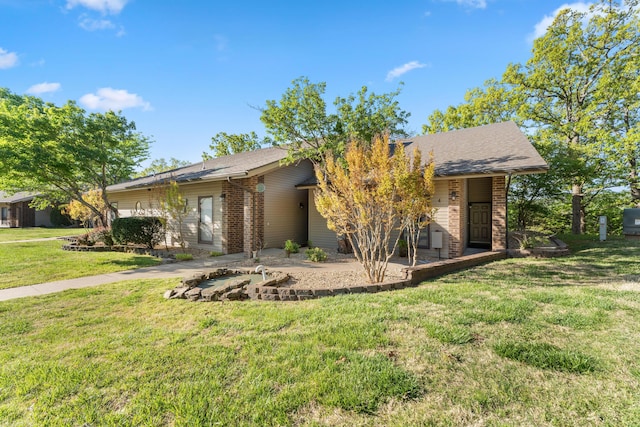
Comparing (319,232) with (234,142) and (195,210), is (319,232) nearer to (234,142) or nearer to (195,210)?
(195,210)

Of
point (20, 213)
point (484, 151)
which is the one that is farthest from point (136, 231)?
point (20, 213)

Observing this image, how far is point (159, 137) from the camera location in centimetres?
2470

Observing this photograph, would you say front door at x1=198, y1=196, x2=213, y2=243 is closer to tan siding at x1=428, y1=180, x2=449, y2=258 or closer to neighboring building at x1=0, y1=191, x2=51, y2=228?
tan siding at x1=428, y1=180, x2=449, y2=258

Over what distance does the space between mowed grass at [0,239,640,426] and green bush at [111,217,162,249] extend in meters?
7.17

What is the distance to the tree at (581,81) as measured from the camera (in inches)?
572

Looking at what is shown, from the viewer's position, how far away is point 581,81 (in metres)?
16.0

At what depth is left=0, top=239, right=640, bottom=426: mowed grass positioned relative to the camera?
221cm

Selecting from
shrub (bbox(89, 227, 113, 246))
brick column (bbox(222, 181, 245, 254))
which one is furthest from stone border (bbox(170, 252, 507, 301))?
shrub (bbox(89, 227, 113, 246))

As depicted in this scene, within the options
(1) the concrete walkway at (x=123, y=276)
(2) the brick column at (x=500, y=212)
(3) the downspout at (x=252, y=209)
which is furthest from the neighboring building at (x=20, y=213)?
(2) the brick column at (x=500, y=212)

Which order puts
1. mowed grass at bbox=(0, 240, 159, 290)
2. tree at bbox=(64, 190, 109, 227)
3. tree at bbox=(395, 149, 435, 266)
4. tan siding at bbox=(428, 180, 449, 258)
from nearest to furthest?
tree at bbox=(395, 149, 435, 266) < mowed grass at bbox=(0, 240, 159, 290) < tan siding at bbox=(428, 180, 449, 258) < tree at bbox=(64, 190, 109, 227)

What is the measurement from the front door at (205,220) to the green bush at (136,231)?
1.73 m

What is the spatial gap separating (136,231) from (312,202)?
724 cm

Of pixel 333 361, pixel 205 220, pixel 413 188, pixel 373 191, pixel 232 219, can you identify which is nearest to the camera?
pixel 333 361

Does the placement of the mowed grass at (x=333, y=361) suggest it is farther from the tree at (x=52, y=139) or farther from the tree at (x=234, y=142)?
the tree at (x=234, y=142)
